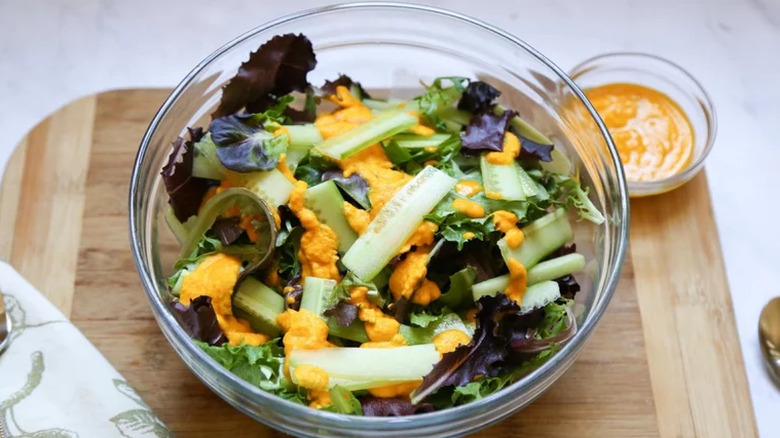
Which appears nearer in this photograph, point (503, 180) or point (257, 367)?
point (257, 367)

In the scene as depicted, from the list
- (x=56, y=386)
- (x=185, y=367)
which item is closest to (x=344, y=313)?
(x=185, y=367)

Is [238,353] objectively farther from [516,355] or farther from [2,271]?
[2,271]

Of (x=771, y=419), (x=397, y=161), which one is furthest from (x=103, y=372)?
(x=771, y=419)

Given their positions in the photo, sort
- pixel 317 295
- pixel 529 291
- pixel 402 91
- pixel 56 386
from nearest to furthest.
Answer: pixel 317 295 < pixel 529 291 < pixel 56 386 < pixel 402 91

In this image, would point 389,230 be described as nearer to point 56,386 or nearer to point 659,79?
point 56,386

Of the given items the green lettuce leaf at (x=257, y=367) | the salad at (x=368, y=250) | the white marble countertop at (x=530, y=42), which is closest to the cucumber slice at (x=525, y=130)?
the salad at (x=368, y=250)

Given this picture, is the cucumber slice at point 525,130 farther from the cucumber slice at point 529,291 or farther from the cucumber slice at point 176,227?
the cucumber slice at point 176,227

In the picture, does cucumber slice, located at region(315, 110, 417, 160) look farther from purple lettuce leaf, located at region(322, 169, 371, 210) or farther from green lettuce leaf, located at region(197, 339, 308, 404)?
green lettuce leaf, located at region(197, 339, 308, 404)
